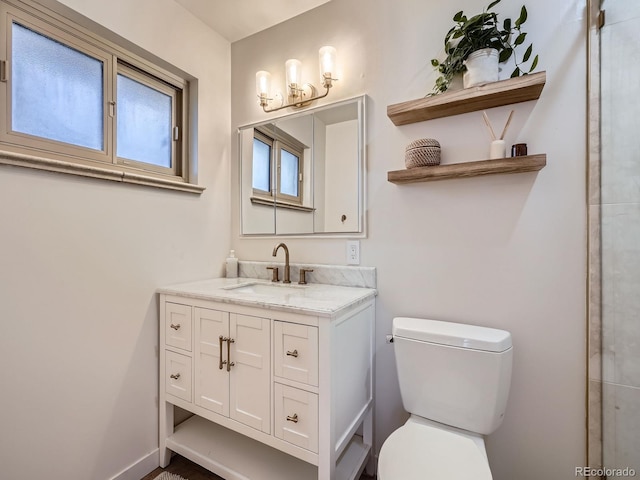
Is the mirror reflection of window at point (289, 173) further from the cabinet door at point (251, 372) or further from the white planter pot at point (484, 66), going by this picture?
the white planter pot at point (484, 66)

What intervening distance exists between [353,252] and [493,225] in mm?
672

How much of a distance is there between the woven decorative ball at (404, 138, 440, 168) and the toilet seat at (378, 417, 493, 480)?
111 centimetres

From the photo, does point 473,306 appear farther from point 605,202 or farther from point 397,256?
point 605,202

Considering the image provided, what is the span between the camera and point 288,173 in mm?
1817

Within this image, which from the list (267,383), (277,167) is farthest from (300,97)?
(267,383)

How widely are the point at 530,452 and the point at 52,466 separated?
197cm

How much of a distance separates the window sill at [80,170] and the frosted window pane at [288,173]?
57cm

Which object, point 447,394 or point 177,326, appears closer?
point 447,394

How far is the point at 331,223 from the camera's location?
1.66m

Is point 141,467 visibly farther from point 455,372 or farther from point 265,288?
point 455,372

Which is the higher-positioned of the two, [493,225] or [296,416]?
[493,225]

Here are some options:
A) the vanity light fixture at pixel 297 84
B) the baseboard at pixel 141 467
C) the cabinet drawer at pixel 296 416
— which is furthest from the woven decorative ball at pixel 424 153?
the baseboard at pixel 141 467

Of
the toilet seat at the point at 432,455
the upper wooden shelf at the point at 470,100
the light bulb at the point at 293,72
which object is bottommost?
the toilet seat at the point at 432,455

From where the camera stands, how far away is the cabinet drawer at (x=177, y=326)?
4.74 ft
